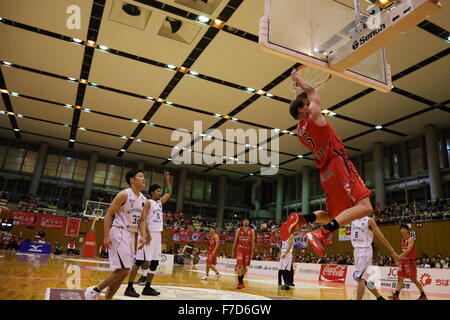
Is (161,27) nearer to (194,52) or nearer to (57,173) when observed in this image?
(194,52)

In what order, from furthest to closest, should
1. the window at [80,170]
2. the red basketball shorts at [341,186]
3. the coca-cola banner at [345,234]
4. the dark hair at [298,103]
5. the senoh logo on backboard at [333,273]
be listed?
the window at [80,170] < the coca-cola banner at [345,234] < the senoh logo on backboard at [333,273] < the dark hair at [298,103] < the red basketball shorts at [341,186]

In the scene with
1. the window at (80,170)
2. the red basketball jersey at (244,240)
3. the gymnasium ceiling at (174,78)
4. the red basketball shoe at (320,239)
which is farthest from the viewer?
the window at (80,170)

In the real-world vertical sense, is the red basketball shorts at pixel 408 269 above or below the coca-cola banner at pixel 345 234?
below

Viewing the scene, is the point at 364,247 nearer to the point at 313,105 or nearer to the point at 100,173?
the point at 313,105

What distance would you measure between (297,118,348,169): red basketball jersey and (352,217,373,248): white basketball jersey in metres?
3.28

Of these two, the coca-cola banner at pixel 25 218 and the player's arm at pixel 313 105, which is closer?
the player's arm at pixel 313 105

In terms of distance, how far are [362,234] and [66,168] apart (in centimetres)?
3041

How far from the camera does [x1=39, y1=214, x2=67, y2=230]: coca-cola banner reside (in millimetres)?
26031

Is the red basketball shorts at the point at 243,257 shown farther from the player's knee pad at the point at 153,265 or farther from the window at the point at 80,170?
the window at the point at 80,170

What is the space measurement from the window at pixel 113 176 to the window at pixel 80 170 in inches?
81.9

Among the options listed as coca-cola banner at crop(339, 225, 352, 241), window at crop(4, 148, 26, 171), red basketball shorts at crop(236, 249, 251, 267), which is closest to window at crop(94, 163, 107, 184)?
window at crop(4, 148, 26, 171)

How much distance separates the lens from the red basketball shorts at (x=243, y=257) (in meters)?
9.21

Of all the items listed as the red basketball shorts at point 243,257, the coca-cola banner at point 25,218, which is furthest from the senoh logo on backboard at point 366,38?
the coca-cola banner at point 25,218
